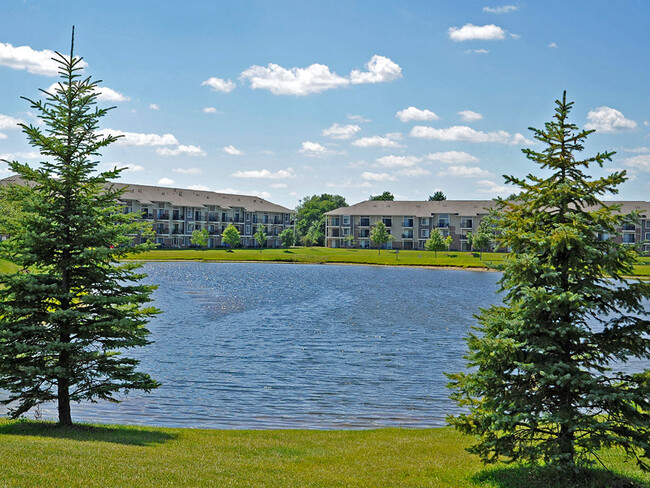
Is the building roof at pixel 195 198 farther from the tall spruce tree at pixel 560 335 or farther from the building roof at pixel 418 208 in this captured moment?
the tall spruce tree at pixel 560 335

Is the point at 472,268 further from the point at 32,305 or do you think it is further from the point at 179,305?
the point at 32,305

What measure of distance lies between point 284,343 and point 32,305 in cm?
1865

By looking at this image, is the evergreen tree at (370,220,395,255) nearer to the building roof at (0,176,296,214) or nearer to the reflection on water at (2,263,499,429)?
the building roof at (0,176,296,214)

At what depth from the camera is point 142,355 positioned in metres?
27.4

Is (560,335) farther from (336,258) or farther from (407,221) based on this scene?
(407,221)

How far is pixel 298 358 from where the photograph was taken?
27.8 metres

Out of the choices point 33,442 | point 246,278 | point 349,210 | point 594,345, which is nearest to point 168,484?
point 33,442

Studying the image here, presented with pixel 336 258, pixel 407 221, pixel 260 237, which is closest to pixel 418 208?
pixel 407 221

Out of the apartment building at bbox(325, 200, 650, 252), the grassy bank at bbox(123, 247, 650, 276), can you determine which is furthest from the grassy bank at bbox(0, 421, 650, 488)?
the apartment building at bbox(325, 200, 650, 252)

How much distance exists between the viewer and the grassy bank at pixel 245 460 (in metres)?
9.91

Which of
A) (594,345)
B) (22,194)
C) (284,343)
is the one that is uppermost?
(22,194)

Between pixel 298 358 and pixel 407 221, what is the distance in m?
108

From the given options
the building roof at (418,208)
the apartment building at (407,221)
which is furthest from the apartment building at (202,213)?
the building roof at (418,208)

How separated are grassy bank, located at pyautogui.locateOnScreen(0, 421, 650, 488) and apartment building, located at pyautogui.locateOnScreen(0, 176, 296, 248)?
10246 cm
